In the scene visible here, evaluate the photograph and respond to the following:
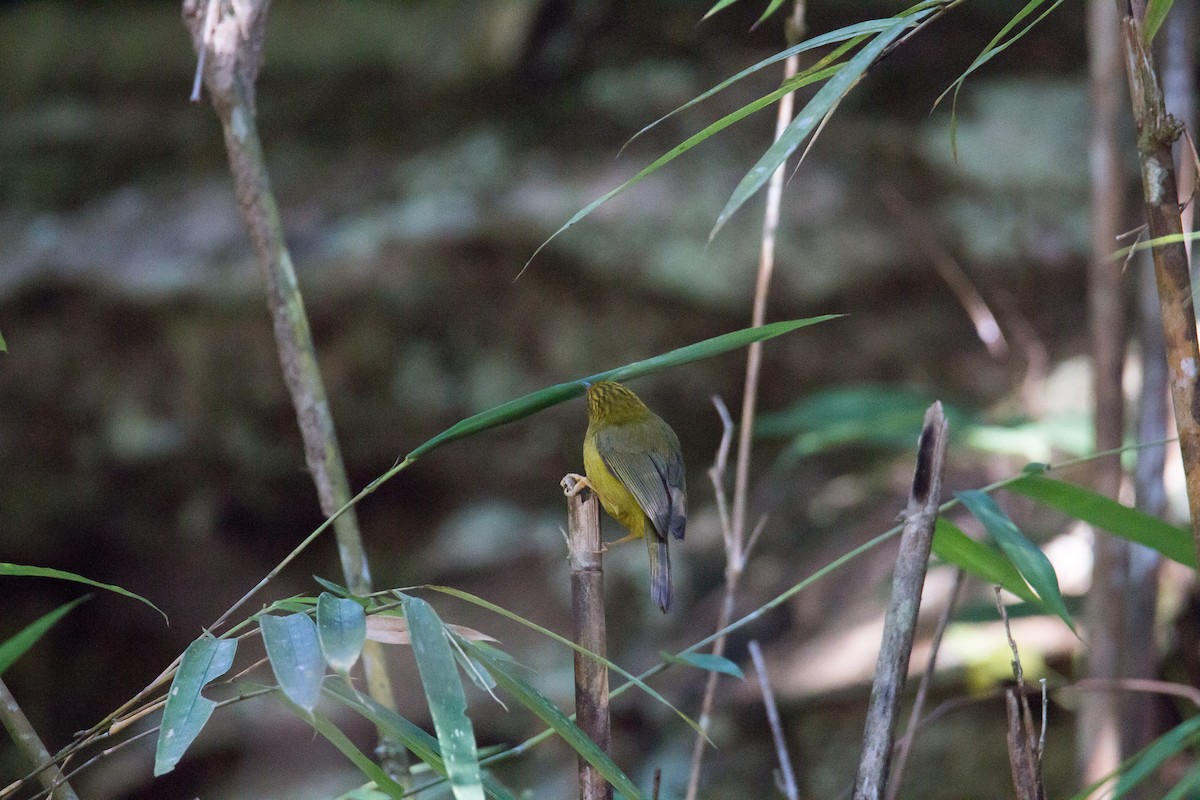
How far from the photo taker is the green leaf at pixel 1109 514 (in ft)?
5.56

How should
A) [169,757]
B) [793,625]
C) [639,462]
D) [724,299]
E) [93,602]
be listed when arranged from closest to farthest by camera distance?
[169,757] → [639,462] → [793,625] → [724,299] → [93,602]

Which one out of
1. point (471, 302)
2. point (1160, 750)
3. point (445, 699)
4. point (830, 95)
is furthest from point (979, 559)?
point (471, 302)

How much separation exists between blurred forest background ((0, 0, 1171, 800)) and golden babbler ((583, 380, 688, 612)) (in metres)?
2.32

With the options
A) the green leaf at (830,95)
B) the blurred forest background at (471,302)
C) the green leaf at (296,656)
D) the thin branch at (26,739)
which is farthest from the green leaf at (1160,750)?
the blurred forest background at (471,302)

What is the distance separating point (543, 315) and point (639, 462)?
10.1 ft

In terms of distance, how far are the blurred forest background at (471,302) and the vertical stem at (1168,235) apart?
3.17m

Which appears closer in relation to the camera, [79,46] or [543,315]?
[543,315]

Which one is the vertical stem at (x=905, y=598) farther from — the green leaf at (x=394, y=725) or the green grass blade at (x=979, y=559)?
the green leaf at (x=394, y=725)

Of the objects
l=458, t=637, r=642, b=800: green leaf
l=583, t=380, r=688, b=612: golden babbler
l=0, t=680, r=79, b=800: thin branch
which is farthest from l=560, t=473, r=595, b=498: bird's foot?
l=0, t=680, r=79, b=800: thin branch

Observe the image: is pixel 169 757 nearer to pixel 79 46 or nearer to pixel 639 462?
pixel 639 462

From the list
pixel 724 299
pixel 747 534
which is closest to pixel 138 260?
pixel 724 299

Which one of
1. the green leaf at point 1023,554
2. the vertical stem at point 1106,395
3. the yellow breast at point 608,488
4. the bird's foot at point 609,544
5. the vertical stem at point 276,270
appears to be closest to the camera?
the bird's foot at point 609,544

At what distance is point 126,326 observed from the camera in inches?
208

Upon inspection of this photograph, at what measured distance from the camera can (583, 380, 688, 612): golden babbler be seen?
2.17 meters
